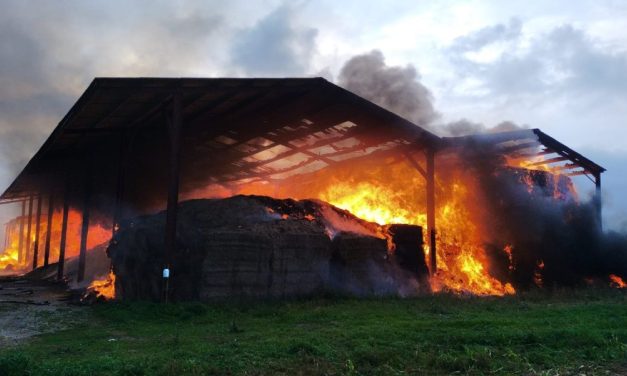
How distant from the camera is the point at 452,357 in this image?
7316 millimetres

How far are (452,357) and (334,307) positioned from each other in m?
6.58

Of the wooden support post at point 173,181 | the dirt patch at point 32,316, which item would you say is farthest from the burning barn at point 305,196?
the dirt patch at point 32,316

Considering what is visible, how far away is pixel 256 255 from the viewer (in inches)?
591

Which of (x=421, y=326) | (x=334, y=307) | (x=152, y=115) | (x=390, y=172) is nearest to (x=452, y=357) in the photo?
(x=421, y=326)

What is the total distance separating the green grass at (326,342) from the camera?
22.7 feet

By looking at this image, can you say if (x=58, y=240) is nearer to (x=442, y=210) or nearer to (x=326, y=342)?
(x=442, y=210)

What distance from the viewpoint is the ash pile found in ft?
47.8

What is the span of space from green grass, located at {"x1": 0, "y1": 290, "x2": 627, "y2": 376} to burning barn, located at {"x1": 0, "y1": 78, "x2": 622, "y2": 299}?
213 centimetres

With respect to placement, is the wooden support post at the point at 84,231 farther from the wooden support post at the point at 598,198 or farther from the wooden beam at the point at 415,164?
the wooden support post at the point at 598,198

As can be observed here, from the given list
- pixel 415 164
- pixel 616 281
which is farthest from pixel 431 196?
pixel 616 281

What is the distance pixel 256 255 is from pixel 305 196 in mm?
16406

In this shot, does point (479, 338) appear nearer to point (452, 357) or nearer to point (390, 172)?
point (452, 357)

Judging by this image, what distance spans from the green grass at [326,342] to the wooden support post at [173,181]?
182cm

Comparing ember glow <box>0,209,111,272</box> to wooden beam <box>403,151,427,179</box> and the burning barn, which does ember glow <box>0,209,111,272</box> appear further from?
wooden beam <box>403,151,427,179</box>
